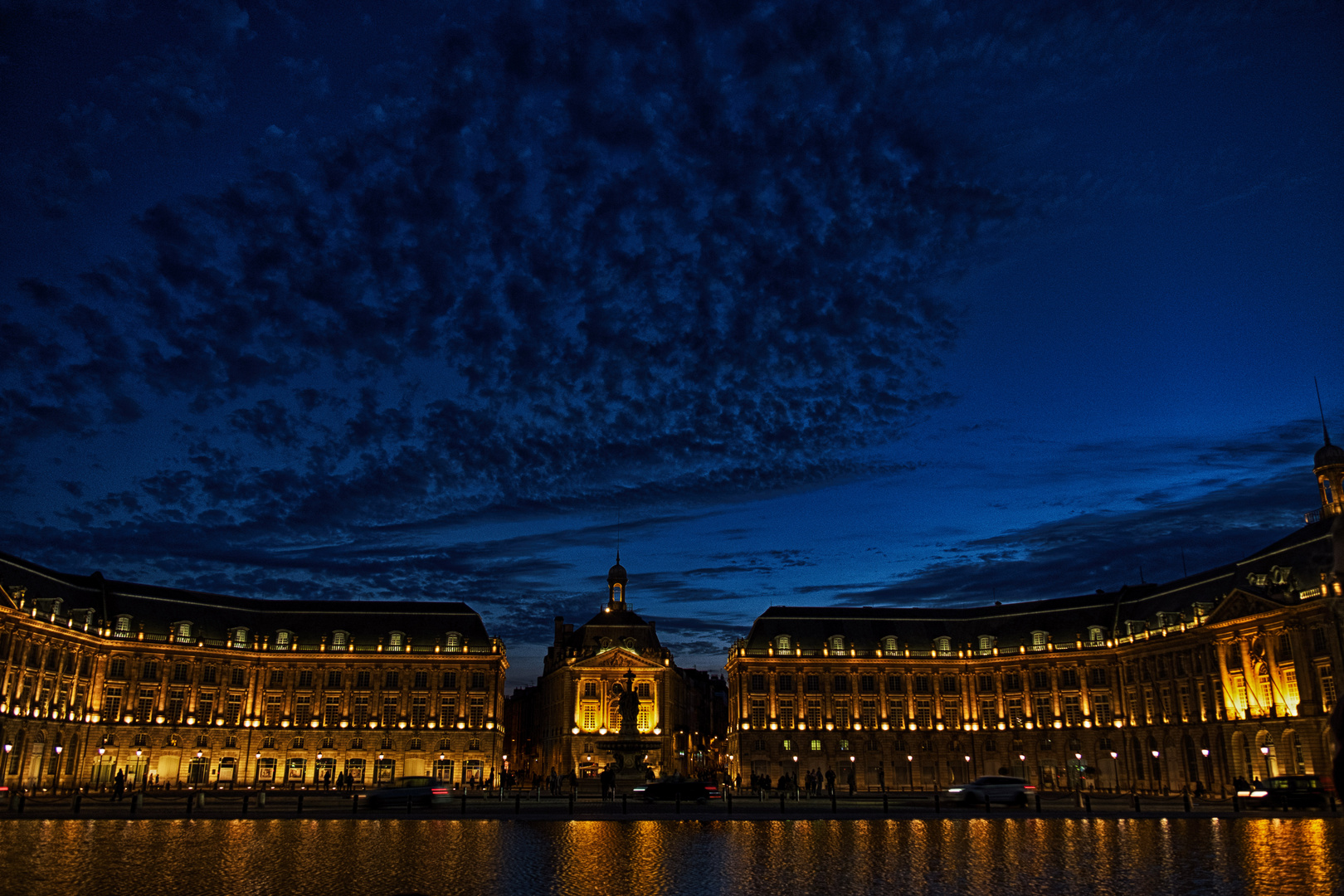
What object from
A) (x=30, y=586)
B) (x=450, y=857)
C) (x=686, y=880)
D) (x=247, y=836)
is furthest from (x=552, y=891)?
(x=30, y=586)

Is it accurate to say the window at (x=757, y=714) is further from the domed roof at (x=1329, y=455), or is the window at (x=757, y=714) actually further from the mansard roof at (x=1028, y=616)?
the domed roof at (x=1329, y=455)

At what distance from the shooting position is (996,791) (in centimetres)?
5131

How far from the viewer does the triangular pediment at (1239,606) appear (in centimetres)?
7075

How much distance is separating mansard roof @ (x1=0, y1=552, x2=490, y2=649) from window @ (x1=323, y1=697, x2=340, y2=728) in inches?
238

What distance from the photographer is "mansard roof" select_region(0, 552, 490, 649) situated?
94750 mm

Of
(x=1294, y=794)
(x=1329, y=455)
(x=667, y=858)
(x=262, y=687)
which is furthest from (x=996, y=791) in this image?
(x=262, y=687)

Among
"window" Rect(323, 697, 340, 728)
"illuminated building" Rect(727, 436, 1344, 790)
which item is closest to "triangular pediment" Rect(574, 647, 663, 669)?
"illuminated building" Rect(727, 436, 1344, 790)

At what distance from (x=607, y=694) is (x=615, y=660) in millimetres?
3830

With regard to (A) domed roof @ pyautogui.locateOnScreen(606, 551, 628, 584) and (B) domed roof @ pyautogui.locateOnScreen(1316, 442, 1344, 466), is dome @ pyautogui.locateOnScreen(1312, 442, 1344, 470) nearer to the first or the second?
(B) domed roof @ pyautogui.locateOnScreen(1316, 442, 1344, 466)

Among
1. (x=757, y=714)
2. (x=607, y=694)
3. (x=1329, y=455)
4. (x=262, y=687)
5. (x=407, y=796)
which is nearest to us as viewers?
(x=407, y=796)

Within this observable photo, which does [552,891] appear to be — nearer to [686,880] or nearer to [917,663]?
[686,880]

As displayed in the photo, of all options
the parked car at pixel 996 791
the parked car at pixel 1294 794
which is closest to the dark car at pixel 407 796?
the parked car at pixel 996 791

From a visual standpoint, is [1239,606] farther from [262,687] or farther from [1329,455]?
[262,687]

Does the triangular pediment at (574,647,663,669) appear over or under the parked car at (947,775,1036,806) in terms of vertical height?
over
